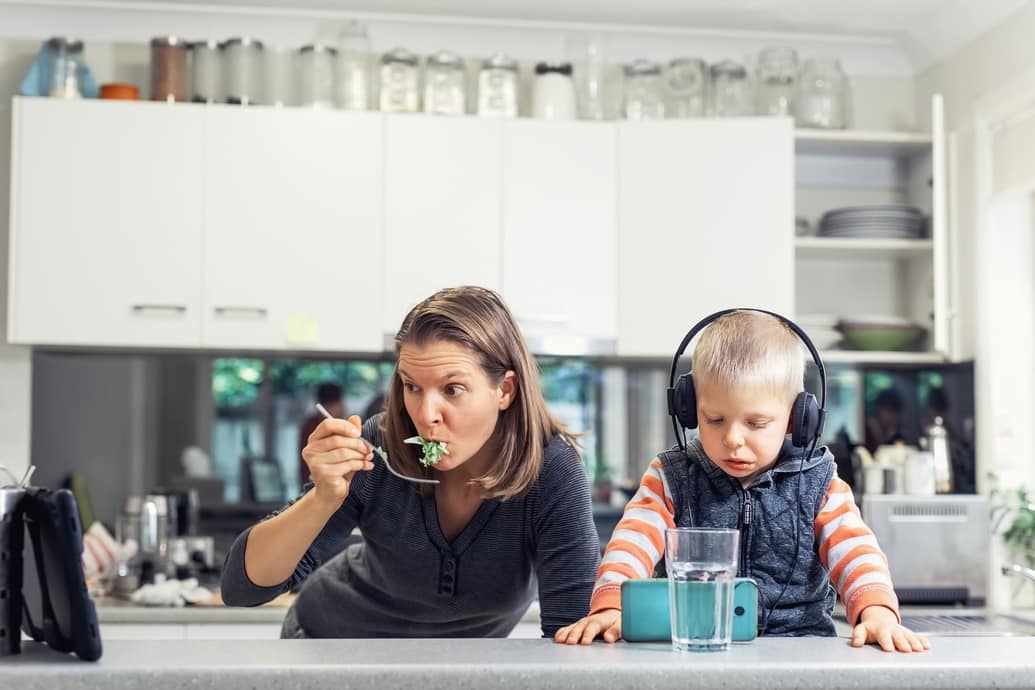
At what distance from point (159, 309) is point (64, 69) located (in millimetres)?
729

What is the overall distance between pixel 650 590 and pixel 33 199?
253 cm

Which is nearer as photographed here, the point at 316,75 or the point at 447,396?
the point at 447,396

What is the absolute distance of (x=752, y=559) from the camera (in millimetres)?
1623

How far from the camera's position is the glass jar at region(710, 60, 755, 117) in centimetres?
366

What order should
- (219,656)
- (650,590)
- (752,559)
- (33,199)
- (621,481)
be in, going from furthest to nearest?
(621,481) < (33,199) < (752,559) < (650,590) < (219,656)

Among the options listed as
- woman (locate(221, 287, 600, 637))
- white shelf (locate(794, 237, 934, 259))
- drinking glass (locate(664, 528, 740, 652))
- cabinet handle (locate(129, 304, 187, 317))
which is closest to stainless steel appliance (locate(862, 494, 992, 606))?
white shelf (locate(794, 237, 934, 259))

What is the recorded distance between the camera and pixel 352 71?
Answer: 11.6ft

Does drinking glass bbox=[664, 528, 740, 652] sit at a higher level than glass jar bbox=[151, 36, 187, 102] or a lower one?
lower

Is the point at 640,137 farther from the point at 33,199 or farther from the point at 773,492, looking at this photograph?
the point at 773,492

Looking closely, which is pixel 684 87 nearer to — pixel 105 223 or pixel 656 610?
pixel 105 223

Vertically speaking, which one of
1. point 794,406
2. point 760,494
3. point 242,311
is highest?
point 242,311

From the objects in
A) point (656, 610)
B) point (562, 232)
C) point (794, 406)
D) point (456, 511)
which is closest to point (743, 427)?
point (794, 406)

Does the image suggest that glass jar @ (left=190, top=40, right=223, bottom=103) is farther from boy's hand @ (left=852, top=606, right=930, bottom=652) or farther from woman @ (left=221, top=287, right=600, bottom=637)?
A: boy's hand @ (left=852, top=606, right=930, bottom=652)

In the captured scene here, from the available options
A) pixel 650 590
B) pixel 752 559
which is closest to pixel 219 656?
pixel 650 590
